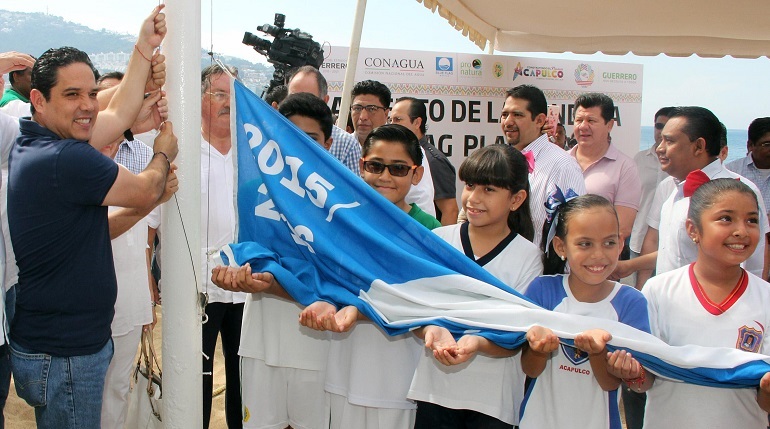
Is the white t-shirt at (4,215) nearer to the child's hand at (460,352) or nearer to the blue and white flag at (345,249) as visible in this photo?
the blue and white flag at (345,249)

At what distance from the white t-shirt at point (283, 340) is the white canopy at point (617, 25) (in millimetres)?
3989

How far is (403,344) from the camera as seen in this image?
269 centimetres

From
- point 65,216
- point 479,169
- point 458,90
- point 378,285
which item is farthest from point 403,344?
point 458,90

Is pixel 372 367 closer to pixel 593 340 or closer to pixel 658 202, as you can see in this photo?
pixel 593 340

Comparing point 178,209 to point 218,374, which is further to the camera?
point 218,374

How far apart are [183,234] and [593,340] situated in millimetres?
1428

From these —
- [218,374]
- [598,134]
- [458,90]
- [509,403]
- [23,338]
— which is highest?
[458,90]

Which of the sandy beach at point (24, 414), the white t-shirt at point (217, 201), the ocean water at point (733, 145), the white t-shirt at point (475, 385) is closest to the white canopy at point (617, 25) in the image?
the white t-shirt at point (217, 201)

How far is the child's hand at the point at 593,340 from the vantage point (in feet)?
7.12

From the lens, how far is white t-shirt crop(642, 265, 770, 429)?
7.79 feet

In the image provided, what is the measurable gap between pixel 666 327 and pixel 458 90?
6195mm

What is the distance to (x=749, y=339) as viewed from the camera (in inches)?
92.9

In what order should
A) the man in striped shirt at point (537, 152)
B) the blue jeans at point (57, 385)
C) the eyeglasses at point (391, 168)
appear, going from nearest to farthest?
the blue jeans at point (57, 385), the eyeglasses at point (391, 168), the man in striped shirt at point (537, 152)

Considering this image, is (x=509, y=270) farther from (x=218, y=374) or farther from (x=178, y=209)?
(x=218, y=374)
